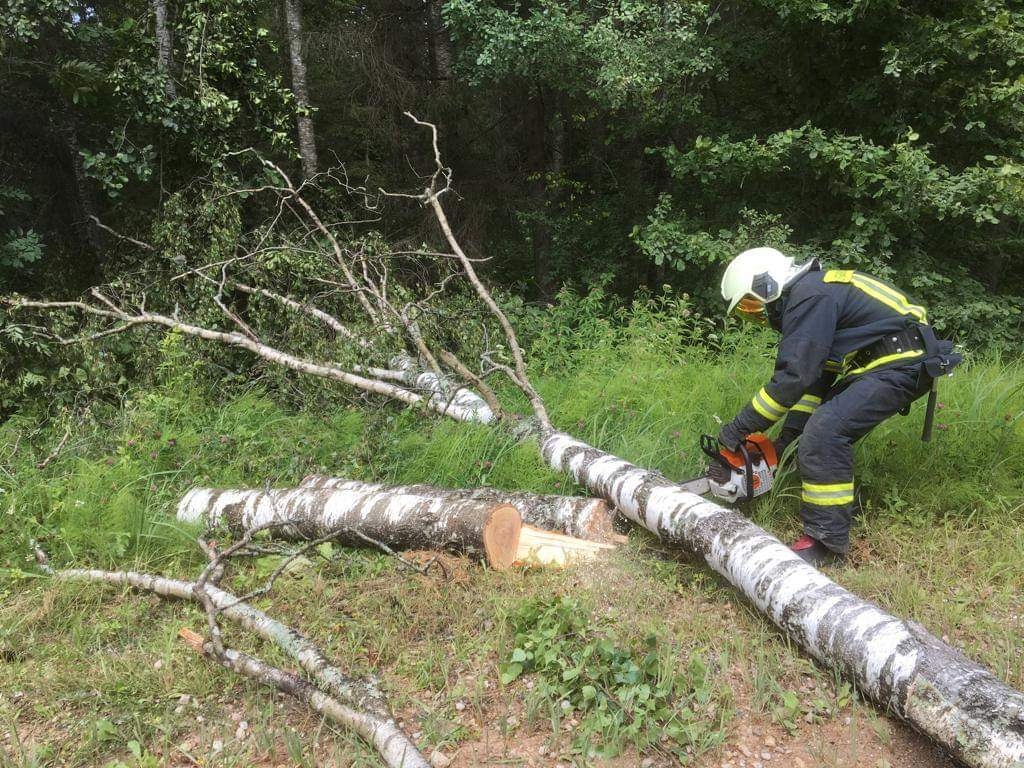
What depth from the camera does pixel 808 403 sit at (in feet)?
11.8

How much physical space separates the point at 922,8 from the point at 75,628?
25.9 ft

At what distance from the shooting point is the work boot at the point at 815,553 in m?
3.09

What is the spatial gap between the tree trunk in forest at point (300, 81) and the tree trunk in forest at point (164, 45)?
120cm

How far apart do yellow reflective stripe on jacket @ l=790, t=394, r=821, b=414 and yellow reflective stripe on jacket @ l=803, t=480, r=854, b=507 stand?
0.65 meters

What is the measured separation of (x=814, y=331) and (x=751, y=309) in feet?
1.16

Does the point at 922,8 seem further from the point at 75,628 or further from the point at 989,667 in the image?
the point at 75,628

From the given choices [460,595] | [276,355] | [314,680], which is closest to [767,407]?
[460,595]

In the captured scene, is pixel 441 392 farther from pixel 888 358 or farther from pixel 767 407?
pixel 888 358

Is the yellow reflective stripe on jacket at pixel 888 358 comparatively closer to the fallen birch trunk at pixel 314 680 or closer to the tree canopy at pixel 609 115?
the fallen birch trunk at pixel 314 680

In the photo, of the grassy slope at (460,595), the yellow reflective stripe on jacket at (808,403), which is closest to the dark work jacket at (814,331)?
the yellow reflective stripe on jacket at (808,403)

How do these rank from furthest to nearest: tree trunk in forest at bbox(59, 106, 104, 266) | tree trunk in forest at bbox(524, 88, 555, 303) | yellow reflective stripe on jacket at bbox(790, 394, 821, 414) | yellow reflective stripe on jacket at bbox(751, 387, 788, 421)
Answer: tree trunk in forest at bbox(524, 88, 555, 303) < tree trunk in forest at bbox(59, 106, 104, 266) < yellow reflective stripe on jacket at bbox(790, 394, 821, 414) < yellow reflective stripe on jacket at bbox(751, 387, 788, 421)

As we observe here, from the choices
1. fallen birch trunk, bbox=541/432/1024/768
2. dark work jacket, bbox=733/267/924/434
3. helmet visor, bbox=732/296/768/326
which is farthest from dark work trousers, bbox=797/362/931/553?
helmet visor, bbox=732/296/768/326

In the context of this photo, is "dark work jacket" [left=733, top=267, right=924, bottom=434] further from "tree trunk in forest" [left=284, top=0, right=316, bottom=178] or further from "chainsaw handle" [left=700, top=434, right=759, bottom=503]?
"tree trunk in forest" [left=284, top=0, right=316, bottom=178]

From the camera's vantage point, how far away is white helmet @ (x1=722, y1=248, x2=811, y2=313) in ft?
10.4
